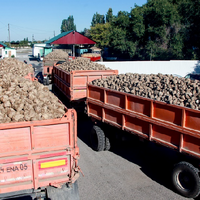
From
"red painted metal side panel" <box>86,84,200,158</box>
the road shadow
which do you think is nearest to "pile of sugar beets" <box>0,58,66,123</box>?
"red painted metal side panel" <box>86,84,200,158</box>

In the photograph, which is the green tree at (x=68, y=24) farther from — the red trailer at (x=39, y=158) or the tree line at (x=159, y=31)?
the red trailer at (x=39, y=158)

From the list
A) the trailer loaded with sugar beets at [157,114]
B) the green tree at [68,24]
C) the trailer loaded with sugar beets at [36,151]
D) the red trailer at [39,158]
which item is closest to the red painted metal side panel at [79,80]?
the trailer loaded with sugar beets at [157,114]

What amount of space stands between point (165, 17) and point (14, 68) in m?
27.3

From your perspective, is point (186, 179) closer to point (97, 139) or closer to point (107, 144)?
point (107, 144)

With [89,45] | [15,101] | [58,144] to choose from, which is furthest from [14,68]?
[89,45]

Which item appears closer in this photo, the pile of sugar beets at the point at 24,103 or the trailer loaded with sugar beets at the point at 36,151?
the trailer loaded with sugar beets at the point at 36,151

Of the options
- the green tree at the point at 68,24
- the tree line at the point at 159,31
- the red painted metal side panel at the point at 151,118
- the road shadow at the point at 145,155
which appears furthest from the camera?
the green tree at the point at 68,24

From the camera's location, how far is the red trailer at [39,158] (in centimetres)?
423

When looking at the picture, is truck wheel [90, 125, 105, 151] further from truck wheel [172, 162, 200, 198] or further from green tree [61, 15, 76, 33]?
green tree [61, 15, 76, 33]

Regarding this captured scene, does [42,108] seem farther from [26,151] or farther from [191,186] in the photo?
[191,186]

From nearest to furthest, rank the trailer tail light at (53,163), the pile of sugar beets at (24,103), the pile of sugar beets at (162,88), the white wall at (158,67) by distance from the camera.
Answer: the trailer tail light at (53,163), the pile of sugar beets at (24,103), the pile of sugar beets at (162,88), the white wall at (158,67)

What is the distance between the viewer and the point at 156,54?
3466 centimetres

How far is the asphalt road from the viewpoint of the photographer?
5895 millimetres

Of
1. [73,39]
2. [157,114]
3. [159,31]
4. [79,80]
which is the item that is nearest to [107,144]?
[157,114]
